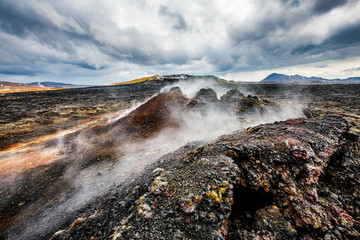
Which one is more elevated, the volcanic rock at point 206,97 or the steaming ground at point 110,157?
the volcanic rock at point 206,97

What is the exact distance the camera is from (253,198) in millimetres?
3525

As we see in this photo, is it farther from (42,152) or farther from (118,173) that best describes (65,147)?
(118,173)

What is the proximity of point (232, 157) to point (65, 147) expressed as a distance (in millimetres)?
13464

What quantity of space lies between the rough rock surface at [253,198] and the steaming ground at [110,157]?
2.94 meters

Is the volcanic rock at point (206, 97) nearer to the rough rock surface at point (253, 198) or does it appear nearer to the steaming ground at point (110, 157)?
the steaming ground at point (110, 157)

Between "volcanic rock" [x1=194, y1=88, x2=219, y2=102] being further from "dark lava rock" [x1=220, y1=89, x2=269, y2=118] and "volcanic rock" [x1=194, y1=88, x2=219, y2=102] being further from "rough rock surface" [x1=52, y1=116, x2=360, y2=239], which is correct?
"rough rock surface" [x1=52, y1=116, x2=360, y2=239]

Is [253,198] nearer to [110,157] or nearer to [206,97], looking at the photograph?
[110,157]

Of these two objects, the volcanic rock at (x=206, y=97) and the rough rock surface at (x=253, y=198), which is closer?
Answer: the rough rock surface at (x=253, y=198)

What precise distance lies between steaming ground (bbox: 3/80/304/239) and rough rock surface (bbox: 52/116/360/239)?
294 centimetres

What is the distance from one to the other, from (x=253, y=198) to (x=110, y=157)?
29.2ft

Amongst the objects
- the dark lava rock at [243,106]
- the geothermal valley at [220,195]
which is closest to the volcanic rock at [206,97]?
the dark lava rock at [243,106]

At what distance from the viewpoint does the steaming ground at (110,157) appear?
581 centimetres

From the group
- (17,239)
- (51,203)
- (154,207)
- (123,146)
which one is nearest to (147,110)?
(123,146)

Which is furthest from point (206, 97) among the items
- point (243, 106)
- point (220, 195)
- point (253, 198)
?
point (220, 195)
